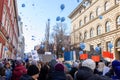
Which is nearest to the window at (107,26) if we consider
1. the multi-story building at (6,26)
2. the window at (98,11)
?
the window at (98,11)

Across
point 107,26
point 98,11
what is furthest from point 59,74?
point 98,11

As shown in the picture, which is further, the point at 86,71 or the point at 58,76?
the point at 58,76

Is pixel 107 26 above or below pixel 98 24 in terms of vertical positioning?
below

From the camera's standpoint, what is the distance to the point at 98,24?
3606cm

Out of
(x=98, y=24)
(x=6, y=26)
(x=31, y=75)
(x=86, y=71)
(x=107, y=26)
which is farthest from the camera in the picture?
(x=98, y=24)

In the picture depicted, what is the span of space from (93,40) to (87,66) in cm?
3411

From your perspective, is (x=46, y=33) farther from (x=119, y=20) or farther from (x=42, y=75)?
(x=42, y=75)

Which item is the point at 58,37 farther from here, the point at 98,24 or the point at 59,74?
the point at 59,74

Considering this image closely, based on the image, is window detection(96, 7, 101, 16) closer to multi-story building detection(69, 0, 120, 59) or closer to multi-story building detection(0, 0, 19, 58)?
multi-story building detection(69, 0, 120, 59)

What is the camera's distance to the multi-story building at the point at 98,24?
1184 inches

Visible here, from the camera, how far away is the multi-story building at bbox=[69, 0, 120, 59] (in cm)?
3008

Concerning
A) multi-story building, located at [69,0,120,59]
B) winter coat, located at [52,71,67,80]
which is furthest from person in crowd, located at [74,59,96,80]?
multi-story building, located at [69,0,120,59]

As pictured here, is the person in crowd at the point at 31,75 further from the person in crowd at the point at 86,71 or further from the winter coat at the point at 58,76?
the person in crowd at the point at 86,71

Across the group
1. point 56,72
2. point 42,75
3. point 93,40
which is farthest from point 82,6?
point 56,72
